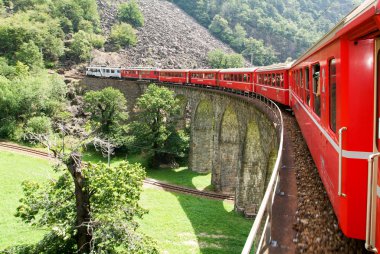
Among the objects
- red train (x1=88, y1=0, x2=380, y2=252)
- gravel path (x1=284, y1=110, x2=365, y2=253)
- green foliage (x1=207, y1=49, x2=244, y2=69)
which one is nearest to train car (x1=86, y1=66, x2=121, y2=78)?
green foliage (x1=207, y1=49, x2=244, y2=69)

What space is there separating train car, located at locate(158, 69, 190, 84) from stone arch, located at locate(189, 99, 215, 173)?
459cm

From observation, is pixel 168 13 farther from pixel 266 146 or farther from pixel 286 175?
pixel 286 175

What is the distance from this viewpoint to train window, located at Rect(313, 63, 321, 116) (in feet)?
20.2

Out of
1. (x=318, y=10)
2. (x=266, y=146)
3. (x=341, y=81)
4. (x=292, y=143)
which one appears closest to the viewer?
(x=341, y=81)

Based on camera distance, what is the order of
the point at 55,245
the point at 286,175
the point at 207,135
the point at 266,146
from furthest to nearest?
1. the point at 207,135
2. the point at 266,146
3. the point at 55,245
4. the point at 286,175

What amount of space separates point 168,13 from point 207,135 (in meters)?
78.3

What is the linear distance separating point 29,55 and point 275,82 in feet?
147

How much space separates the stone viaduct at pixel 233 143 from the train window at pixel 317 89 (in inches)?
227

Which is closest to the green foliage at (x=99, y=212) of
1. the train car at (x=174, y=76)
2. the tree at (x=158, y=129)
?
the tree at (x=158, y=129)

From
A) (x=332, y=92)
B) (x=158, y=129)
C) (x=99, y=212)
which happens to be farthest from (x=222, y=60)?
(x=332, y=92)

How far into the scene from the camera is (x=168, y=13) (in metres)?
105

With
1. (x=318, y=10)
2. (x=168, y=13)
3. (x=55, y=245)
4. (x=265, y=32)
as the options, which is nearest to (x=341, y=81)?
(x=55, y=245)

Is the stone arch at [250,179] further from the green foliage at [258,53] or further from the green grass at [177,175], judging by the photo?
the green foliage at [258,53]

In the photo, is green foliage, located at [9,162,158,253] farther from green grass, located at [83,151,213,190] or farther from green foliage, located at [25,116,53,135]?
green foliage, located at [25,116,53,135]
